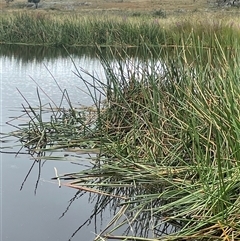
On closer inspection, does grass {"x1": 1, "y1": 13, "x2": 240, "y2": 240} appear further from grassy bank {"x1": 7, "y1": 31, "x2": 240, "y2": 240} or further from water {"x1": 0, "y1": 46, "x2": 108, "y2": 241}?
water {"x1": 0, "y1": 46, "x2": 108, "y2": 241}

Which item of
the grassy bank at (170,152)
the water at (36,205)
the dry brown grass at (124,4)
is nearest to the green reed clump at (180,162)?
the grassy bank at (170,152)

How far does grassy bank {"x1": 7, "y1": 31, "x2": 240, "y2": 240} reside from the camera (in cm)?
295

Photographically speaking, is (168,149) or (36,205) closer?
(36,205)

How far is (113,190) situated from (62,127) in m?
1.47

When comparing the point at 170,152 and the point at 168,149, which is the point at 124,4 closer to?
the point at 168,149

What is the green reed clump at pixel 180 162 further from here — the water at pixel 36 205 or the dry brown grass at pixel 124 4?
the dry brown grass at pixel 124 4

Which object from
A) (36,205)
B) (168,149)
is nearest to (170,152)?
(168,149)

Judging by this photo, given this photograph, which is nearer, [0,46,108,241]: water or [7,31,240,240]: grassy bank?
[7,31,240,240]: grassy bank

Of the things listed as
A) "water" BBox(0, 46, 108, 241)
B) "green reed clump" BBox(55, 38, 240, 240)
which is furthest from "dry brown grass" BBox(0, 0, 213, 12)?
"green reed clump" BBox(55, 38, 240, 240)

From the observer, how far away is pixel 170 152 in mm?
3547

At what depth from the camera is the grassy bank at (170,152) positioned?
295cm

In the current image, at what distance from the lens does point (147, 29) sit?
13.7 metres

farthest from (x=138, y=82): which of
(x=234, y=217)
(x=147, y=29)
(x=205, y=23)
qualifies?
(x=147, y=29)

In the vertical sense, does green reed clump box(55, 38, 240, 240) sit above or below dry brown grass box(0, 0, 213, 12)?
above
